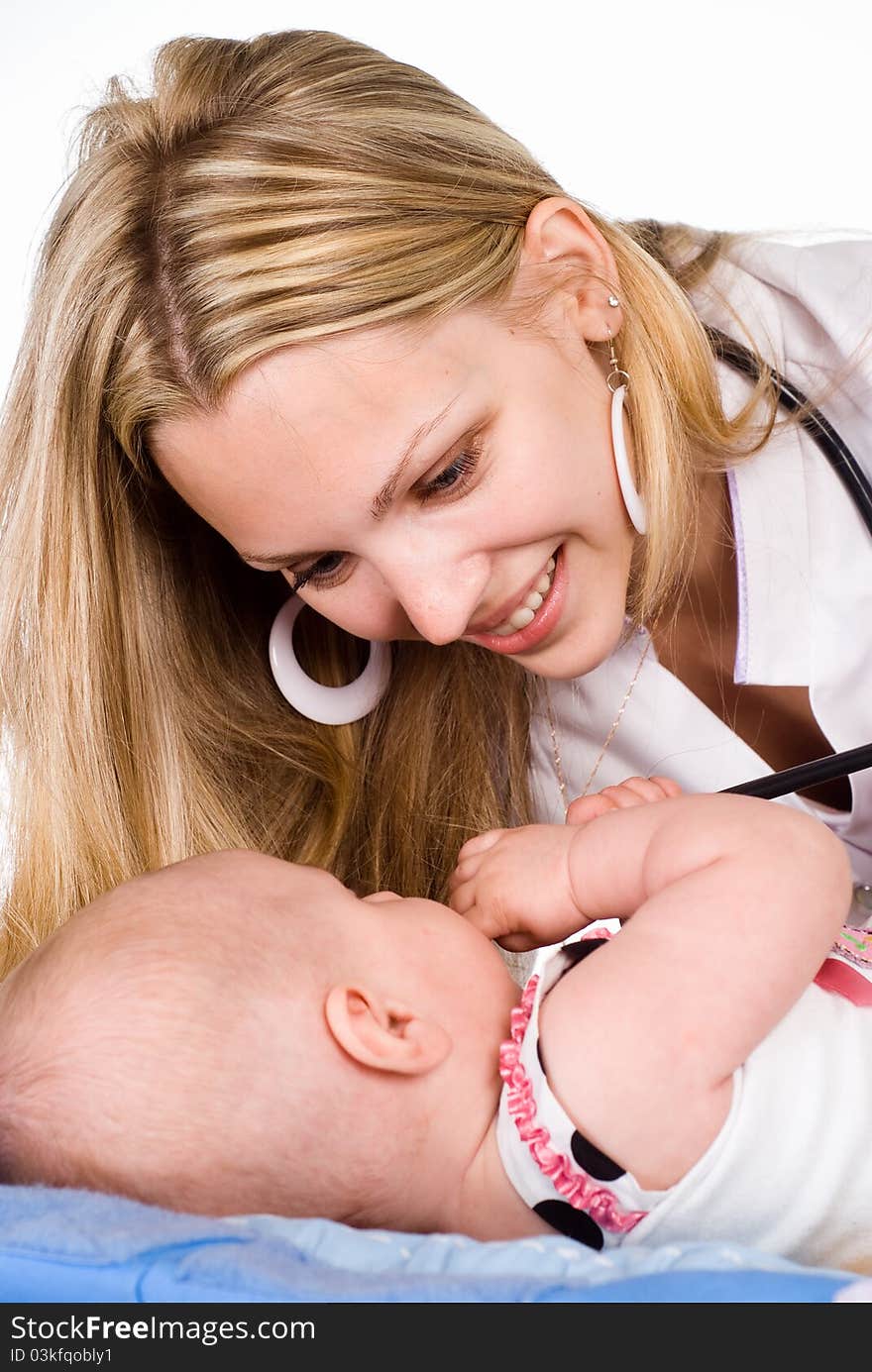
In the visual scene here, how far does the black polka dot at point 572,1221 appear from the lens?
1003 mm

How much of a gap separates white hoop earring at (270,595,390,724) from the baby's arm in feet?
2.78

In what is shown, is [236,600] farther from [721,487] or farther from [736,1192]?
[736,1192]

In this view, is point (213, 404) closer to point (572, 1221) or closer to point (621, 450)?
point (621, 450)

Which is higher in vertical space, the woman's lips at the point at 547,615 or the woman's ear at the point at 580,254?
Result: the woman's ear at the point at 580,254

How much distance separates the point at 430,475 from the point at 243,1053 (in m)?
0.59

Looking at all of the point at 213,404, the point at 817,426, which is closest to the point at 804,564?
the point at 817,426

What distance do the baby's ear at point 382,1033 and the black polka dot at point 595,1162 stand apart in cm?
13

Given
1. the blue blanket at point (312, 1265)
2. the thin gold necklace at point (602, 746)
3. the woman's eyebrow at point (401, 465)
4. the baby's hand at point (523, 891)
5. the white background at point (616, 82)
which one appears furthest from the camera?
the white background at point (616, 82)

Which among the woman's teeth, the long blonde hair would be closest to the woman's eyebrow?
the long blonde hair

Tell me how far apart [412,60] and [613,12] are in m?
0.40

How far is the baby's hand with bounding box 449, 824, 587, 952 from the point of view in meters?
1.19

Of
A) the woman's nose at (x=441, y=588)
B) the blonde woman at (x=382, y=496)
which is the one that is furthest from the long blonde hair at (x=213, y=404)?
the woman's nose at (x=441, y=588)

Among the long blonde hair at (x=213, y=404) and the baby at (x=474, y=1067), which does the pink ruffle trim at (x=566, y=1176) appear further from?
the long blonde hair at (x=213, y=404)
